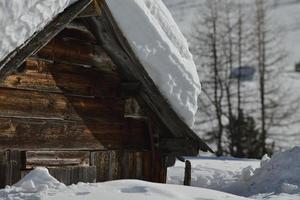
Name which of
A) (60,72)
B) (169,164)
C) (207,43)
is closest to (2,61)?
(60,72)

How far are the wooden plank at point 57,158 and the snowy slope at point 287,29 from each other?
2263cm

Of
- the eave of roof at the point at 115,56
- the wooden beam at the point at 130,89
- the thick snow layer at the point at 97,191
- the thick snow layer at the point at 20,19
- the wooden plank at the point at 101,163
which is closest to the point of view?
the thick snow layer at the point at 97,191

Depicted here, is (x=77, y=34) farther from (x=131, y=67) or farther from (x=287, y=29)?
(x=287, y=29)

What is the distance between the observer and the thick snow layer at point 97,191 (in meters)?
4.81

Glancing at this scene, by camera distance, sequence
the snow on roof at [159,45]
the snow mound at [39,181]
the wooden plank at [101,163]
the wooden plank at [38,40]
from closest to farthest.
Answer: the snow mound at [39,181]
the wooden plank at [38,40]
the snow on roof at [159,45]
the wooden plank at [101,163]

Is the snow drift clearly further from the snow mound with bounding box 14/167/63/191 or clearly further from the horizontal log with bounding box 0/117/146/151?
the snow mound with bounding box 14/167/63/191

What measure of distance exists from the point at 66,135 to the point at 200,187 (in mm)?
3124

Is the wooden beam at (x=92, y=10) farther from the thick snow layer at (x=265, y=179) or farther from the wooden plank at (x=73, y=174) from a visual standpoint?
the thick snow layer at (x=265, y=179)

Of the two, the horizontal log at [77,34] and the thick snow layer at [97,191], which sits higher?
the horizontal log at [77,34]

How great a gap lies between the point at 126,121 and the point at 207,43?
22196 millimetres

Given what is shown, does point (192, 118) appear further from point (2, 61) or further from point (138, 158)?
point (2, 61)

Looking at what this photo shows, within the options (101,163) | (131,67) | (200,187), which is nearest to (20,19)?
(131,67)

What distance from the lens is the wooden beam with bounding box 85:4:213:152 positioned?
21.9ft

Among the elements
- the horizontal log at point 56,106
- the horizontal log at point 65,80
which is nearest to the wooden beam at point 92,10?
the horizontal log at point 65,80
